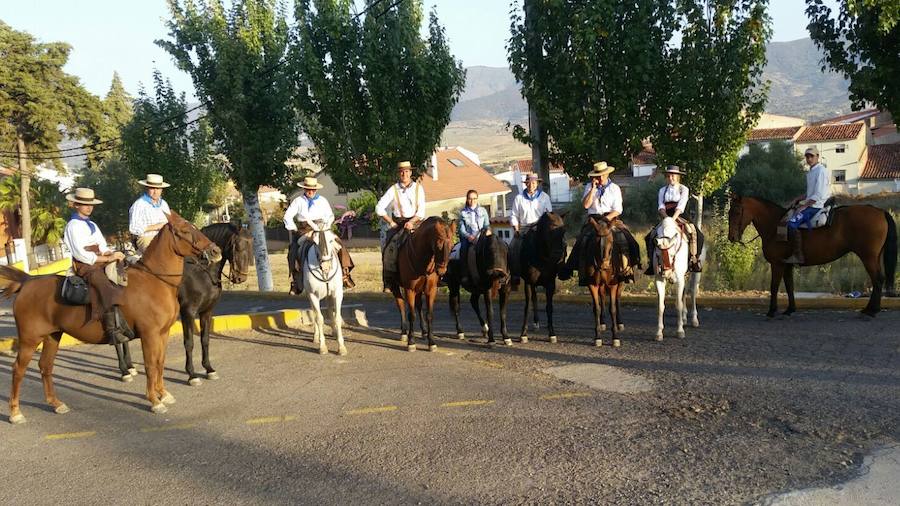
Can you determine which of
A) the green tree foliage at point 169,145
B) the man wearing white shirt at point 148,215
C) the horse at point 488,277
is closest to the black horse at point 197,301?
the man wearing white shirt at point 148,215

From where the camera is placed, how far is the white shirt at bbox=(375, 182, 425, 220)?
11.2 m

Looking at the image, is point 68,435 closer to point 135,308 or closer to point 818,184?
point 135,308

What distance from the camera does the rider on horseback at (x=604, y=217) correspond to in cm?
1031

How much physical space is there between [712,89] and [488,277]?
673 centimetres

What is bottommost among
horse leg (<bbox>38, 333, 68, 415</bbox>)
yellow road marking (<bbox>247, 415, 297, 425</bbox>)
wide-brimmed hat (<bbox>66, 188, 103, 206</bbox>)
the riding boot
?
yellow road marking (<bbox>247, 415, 297, 425</bbox>)

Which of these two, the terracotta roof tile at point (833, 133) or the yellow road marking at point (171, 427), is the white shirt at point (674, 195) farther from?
the terracotta roof tile at point (833, 133)

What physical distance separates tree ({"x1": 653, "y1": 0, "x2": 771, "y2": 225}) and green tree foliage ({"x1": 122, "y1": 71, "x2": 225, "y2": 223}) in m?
15.2

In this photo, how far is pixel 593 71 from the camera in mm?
13539

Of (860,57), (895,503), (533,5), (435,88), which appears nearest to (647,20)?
(533,5)

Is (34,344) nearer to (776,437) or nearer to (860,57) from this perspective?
(776,437)

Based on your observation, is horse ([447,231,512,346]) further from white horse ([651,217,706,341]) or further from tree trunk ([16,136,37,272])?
tree trunk ([16,136,37,272])

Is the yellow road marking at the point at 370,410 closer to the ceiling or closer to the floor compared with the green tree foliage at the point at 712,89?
closer to the floor

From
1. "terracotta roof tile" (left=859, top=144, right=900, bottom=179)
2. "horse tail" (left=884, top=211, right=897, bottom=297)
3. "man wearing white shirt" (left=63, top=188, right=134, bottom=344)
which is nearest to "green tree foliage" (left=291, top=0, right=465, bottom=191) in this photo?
"man wearing white shirt" (left=63, top=188, right=134, bottom=344)

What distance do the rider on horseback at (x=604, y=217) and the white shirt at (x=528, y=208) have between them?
2.77 ft
